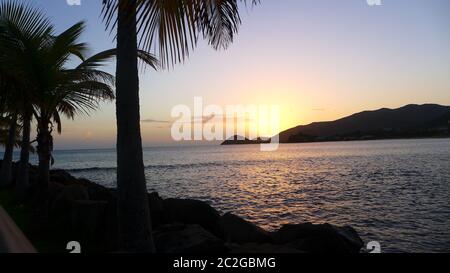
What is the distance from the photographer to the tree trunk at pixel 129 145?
4848 mm

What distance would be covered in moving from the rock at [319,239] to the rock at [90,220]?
191 inches

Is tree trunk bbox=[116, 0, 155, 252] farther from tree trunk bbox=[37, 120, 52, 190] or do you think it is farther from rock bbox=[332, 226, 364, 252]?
rock bbox=[332, 226, 364, 252]

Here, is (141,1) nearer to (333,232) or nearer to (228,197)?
(333,232)

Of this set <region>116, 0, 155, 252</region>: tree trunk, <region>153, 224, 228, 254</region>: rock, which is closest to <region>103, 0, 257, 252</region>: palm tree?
<region>116, 0, 155, 252</region>: tree trunk

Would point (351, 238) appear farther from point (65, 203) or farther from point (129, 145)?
point (65, 203)

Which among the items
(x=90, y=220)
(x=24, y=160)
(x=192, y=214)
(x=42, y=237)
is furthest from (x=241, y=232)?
(x=24, y=160)

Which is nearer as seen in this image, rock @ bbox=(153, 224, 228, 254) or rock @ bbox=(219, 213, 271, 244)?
rock @ bbox=(153, 224, 228, 254)

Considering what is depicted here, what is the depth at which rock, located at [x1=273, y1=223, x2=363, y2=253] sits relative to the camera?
956cm

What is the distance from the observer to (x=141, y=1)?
317 cm

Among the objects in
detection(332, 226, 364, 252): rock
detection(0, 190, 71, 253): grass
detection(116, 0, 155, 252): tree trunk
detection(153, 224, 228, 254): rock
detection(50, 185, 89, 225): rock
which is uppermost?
detection(116, 0, 155, 252): tree trunk

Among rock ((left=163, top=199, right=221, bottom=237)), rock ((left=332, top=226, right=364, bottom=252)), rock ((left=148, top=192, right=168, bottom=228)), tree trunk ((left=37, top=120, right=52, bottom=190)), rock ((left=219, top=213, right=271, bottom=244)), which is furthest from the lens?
rock ((left=163, top=199, right=221, bottom=237))
